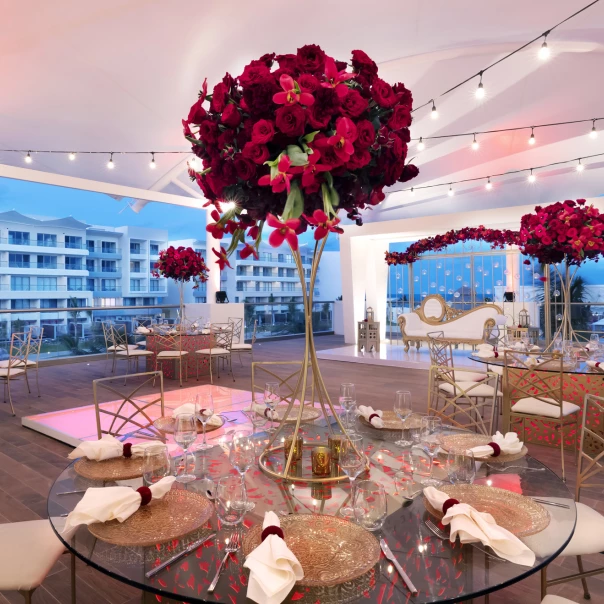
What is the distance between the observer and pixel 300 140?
1466 mm

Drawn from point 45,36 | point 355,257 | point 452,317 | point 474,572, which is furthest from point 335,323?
point 474,572

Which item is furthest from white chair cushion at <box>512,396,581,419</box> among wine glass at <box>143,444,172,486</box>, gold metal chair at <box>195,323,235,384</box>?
gold metal chair at <box>195,323,235,384</box>

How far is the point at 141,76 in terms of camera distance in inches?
279

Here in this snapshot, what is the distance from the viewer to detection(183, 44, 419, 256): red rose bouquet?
1.41 metres

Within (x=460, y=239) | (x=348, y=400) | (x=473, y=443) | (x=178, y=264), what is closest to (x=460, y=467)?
(x=473, y=443)

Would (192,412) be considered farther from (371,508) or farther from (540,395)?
(540,395)

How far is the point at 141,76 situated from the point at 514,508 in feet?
23.8

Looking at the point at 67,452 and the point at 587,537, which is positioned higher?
the point at 587,537

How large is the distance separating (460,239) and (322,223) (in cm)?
1034

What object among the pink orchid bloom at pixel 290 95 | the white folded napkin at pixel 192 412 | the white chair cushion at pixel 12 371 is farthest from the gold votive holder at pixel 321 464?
the white chair cushion at pixel 12 371

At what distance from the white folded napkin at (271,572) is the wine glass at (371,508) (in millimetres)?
304

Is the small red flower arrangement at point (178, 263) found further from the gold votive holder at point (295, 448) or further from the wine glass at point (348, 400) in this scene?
the gold votive holder at point (295, 448)

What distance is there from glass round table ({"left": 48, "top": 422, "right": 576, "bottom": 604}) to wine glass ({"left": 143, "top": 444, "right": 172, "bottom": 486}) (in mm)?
76

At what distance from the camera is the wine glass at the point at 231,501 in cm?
141
